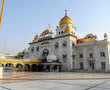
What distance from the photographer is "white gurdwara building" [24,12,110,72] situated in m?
29.2

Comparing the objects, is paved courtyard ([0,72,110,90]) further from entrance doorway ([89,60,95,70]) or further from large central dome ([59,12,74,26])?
large central dome ([59,12,74,26])

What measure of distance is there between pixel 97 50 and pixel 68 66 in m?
8.55

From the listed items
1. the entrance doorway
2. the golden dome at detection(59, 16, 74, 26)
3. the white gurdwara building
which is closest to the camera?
the white gurdwara building

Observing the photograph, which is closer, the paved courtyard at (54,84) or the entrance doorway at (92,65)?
the paved courtyard at (54,84)

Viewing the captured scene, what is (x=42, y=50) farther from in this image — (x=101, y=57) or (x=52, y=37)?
(x=101, y=57)

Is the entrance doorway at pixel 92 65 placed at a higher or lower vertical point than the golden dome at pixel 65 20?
lower

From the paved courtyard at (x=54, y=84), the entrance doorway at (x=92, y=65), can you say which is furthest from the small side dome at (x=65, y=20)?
the paved courtyard at (x=54, y=84)

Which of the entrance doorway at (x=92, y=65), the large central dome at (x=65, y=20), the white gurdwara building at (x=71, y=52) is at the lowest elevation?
the entrance doorway at (x=92, y=65)

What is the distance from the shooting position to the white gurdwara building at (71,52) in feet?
95.9

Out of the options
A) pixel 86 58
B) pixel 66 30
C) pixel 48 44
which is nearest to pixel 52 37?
pixel 48 44

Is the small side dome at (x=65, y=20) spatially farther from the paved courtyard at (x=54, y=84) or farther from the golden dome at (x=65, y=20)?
the paved courtyard at (x=54, y=84)

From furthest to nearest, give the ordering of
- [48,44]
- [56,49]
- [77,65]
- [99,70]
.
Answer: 1. [48,44]
2. [56,49]
3. [77,65]
4. [99,70]

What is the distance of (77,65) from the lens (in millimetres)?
32844

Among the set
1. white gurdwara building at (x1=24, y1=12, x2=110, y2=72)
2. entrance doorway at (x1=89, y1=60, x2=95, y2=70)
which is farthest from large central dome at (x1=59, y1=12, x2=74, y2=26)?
entrance doorway at (x1=89, y1=60, x2=95, y2=70)
